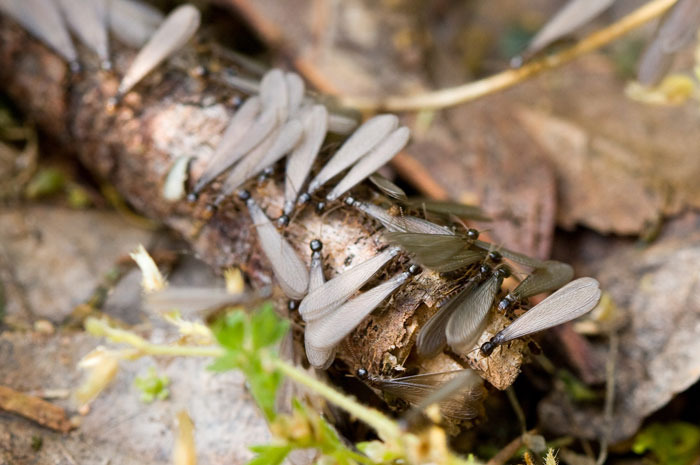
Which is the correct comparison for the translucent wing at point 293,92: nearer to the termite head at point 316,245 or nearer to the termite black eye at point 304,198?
the termite black eye at point 304,198

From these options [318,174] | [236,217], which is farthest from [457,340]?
[236,217]

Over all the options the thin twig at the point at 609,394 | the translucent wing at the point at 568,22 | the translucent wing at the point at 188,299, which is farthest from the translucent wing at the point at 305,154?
the thin twig at the point at 609,394

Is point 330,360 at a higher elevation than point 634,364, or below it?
higher

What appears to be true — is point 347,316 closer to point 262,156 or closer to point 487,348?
point 487,348

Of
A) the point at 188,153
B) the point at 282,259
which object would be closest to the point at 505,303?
the point at 282,259

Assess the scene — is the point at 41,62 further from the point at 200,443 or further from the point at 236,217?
the point at 200,443
